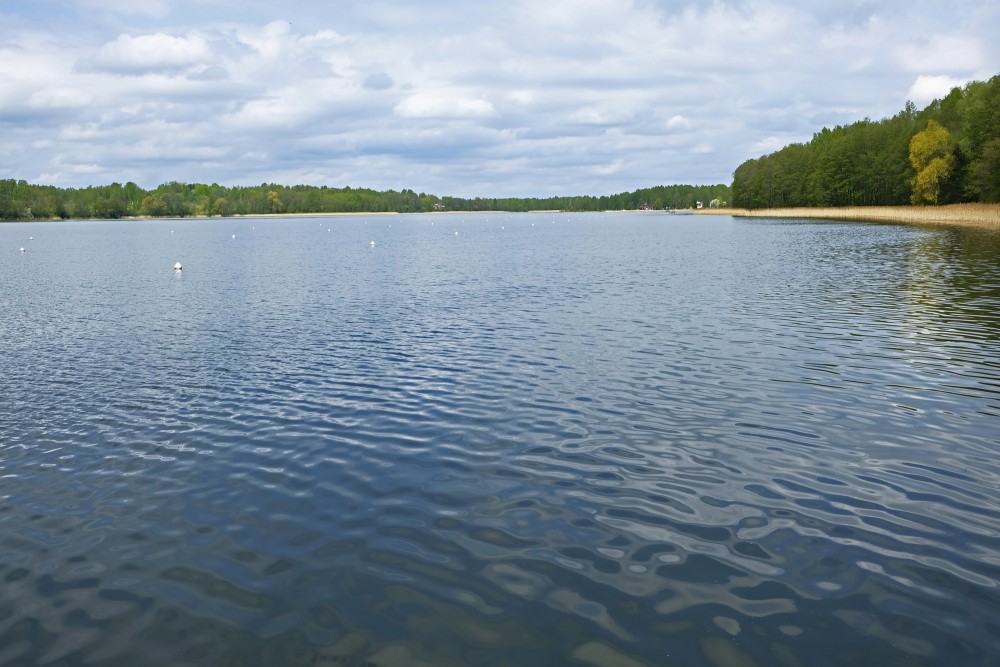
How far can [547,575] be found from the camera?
394 inches

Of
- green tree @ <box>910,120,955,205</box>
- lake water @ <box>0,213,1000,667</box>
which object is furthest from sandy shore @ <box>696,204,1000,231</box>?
lake water @ <box>0,213,1000,667</box>

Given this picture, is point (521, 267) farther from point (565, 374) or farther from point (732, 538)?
point (732, 538)

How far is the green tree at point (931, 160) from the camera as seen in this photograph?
121812 mm

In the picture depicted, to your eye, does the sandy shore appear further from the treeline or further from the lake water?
the lake water

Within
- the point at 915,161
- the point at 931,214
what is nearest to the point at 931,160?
the point at 915,161

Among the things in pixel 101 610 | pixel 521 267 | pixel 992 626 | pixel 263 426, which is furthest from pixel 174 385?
pixel 521 267

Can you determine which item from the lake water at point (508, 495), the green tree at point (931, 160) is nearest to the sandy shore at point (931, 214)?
the green tree at point (931, 160)

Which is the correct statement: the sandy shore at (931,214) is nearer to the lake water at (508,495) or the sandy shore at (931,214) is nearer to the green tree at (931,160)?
the green tree at (931,160)

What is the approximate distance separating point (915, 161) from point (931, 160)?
361cm

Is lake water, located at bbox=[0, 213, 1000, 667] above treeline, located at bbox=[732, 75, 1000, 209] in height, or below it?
below

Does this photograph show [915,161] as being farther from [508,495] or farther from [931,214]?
[508,495]

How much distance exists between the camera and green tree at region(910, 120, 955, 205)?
12181cm

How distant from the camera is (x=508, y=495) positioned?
12852mm

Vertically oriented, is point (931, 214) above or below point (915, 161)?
below
